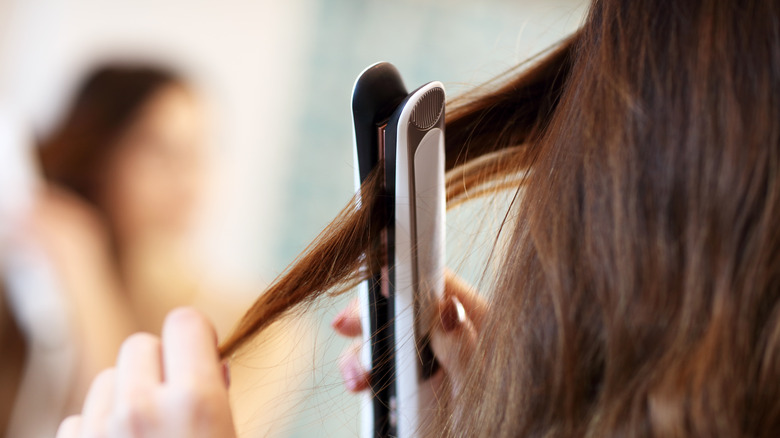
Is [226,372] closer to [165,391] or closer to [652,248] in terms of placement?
[165,391]

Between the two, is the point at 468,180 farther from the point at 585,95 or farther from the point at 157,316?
the point at 157,316

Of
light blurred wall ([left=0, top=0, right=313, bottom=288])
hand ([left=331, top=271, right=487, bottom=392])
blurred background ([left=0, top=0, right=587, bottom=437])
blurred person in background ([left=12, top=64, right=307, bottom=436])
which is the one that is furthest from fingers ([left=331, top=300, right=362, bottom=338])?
light blurred wall ([left=0, top=0, right=313, bottom=288])

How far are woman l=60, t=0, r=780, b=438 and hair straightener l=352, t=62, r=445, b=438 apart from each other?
0.16 feet

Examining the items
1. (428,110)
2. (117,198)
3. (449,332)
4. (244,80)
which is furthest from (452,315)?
(244,80)

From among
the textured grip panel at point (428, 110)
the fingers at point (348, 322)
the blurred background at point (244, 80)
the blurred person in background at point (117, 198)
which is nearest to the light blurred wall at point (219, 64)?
the blurred background at point (244, 80)

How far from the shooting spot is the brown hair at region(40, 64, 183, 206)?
125cm

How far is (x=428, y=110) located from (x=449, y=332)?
13 centimetres

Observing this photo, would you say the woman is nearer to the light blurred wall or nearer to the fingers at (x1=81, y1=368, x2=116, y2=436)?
the fingers at (x1=81, y1=368, x2=116, y2=436)

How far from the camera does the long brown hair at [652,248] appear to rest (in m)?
0.20

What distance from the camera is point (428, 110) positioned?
0.94 ft

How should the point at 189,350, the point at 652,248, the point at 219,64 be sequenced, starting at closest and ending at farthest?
the point at 652,248 < the point at 189,350 < the point at 219,64

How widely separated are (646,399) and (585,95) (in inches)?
4.7

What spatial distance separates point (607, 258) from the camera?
8.4 inches

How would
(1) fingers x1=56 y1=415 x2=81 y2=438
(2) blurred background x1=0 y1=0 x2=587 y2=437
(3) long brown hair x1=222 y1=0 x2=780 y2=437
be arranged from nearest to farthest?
(3) long brown hair x1=222 y1=0 x2=780 y2=437 → (1) fingers x1=56 y1=415 x2=81 y2=438 → (2) blurred background x1=0 y1=0 x2=587 y2=437
